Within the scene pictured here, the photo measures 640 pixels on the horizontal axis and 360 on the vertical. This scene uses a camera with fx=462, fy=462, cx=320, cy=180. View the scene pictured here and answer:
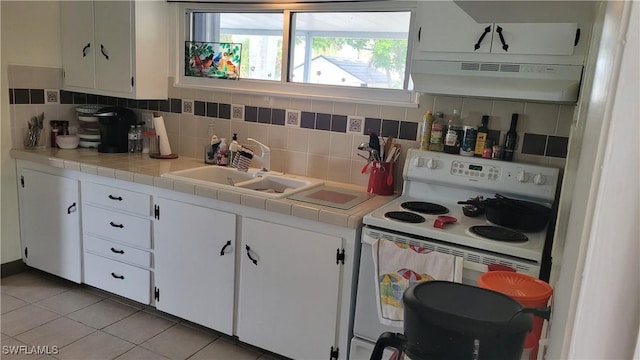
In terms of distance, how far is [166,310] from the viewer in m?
2.68

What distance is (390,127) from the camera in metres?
2.56

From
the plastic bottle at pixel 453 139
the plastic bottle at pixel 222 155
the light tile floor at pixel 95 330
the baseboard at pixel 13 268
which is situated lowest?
the light tile floor at pixel 95 330

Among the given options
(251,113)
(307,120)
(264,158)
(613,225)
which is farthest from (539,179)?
(613,225)

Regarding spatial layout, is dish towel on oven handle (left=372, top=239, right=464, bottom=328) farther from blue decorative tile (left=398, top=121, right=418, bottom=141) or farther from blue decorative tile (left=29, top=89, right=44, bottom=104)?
blue decorative tile (left=29, top=89, right=44, bottom=104)

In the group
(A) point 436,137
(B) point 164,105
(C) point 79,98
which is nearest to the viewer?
(A) point 436,137

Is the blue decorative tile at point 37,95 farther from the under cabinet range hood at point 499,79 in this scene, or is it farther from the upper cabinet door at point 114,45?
Result: the under cabinet range hood at point 499,79

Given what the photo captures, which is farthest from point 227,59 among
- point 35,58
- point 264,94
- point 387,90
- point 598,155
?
point 598,155

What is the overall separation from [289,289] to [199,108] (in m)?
1.53

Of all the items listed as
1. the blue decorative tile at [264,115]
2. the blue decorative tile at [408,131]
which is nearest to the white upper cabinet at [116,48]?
the blue decorative tile at [264,115]

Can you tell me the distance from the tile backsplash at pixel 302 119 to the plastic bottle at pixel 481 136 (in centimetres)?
4

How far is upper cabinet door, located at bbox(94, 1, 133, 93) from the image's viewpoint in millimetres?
2963

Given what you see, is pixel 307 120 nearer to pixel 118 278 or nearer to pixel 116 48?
pixel 116 48

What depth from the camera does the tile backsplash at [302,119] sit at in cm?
225

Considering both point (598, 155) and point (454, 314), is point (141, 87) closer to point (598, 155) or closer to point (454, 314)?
point (454, 314)
